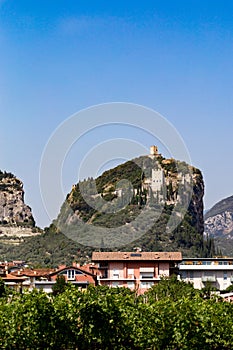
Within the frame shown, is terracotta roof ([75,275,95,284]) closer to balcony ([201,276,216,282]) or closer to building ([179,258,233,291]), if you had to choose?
building ([179,258,233,291])

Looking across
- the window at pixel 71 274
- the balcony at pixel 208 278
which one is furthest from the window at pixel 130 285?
the balcony at pixel 208 278

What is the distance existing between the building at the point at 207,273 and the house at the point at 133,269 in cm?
559

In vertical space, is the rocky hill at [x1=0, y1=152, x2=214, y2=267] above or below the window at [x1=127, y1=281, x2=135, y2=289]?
above

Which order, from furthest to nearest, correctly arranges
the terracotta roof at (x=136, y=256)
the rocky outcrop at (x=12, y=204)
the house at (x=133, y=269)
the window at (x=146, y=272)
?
the rocky outcrop at (x=12, y=204) < the terracotta roof at (x=136, y=256) < the window at (x=146, y=272) < the house at (x=133, y=269)

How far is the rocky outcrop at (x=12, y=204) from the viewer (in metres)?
180

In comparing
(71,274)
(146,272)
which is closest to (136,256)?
(146,272)

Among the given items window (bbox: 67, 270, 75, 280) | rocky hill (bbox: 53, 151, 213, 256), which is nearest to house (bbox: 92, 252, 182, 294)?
window (bbox: 67, 270, 75, 280)

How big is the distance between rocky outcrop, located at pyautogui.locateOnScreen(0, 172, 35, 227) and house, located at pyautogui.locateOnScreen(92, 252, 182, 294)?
105433 millimetres

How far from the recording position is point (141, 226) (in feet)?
483

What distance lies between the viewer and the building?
77.9 meters

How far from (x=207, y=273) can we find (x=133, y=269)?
10.4m

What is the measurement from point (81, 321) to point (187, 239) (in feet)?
387

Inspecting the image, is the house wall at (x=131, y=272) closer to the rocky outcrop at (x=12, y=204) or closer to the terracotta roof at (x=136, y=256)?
the terracotta roof at (x=136, y=256)

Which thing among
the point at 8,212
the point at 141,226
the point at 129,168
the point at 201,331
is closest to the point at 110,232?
the point at 141,226
